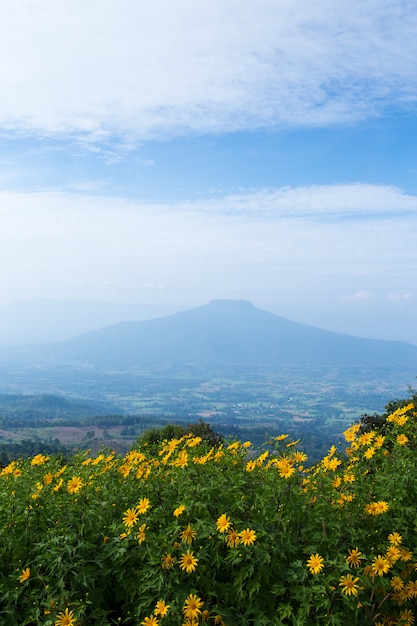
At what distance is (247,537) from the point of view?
350cm

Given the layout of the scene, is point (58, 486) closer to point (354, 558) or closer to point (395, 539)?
point (354, 558)

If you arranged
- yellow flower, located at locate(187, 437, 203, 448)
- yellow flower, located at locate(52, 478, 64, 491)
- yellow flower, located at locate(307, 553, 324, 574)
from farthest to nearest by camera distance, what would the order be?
1. yellow flower, located at locate(187, 437, 203, 448)
2. yellow flower, located at locate(52, 478, 64, 491)
3. yellow flower, located at locate(307, 553, 324, 574)

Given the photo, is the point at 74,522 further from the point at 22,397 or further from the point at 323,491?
the point at 22,397

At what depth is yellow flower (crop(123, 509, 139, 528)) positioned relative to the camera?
3.81m

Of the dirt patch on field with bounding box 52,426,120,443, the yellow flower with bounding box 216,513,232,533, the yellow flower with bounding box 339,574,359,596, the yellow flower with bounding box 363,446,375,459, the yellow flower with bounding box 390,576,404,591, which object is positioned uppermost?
the yellow flower with bounding box 363,446,375,459

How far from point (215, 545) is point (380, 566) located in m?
1.14

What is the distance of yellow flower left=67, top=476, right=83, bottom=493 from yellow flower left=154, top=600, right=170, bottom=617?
1.22 meters

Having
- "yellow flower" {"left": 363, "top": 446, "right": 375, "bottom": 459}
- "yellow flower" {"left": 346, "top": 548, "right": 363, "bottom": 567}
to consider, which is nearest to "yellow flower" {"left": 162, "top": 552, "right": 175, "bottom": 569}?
"yellow flower" {"left": 346, "top": 548, "right": 363, "bottom": 567}

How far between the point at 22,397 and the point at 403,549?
180 metres

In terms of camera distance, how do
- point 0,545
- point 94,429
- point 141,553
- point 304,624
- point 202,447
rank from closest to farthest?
point 304,624
point 141,553
point 0,545
point 202,447
point 94,429

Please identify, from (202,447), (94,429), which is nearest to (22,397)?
(94,429)

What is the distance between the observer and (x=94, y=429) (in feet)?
349

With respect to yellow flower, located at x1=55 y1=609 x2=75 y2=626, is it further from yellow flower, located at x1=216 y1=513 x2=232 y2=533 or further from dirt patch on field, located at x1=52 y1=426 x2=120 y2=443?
dirt patch on field, located at x1=52 y1=426 x2=120 y2=443

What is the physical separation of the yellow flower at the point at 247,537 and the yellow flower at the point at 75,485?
149 centimetres
